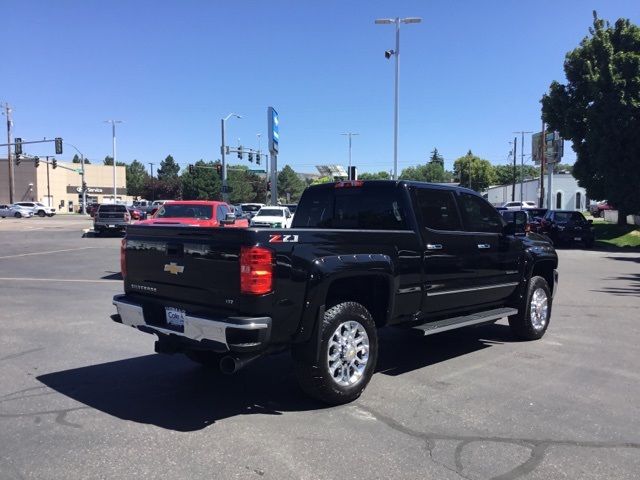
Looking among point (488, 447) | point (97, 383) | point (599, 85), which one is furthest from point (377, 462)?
point (599, 85)

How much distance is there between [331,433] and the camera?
14.3 ft

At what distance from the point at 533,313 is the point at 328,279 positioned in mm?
4078

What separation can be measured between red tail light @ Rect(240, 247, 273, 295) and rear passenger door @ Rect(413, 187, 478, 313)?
6.60ft

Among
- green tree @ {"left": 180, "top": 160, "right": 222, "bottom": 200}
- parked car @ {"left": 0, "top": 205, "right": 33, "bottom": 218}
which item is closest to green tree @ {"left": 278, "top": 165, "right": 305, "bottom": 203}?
green tree @ {"left": 180, "top": 160, "right": 222, "bottom": 200}

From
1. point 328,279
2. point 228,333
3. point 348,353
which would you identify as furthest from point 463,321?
point 228,333

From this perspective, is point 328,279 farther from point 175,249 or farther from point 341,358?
point 175,249

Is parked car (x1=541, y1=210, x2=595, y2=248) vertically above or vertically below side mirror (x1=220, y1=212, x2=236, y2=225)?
below

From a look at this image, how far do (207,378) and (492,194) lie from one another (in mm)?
105940

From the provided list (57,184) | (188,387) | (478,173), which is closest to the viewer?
(188,387)

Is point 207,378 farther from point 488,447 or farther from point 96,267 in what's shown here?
point 96,267

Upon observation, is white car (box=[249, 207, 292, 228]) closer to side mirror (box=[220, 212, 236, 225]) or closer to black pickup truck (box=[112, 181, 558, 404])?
side mirror (box=[220, 212, 236, 225])

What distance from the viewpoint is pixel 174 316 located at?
4.89 m

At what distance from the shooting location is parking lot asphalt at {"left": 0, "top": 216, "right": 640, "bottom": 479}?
3840mm

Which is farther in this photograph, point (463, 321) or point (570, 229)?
point (570, 229)
